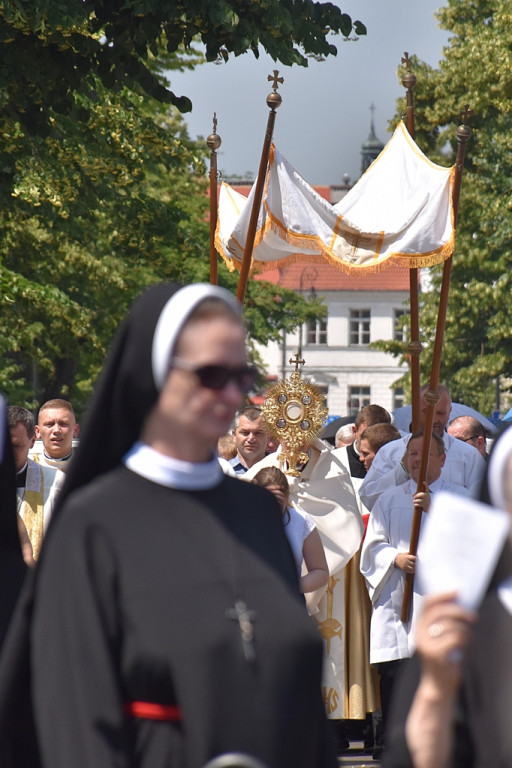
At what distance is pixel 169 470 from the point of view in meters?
2.94

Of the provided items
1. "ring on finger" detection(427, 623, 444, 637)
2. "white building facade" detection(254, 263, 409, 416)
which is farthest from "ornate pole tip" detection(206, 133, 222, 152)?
"white building facade" detection(254, 263, 409, 416)

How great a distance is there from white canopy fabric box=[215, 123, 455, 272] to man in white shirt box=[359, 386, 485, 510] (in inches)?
36.1

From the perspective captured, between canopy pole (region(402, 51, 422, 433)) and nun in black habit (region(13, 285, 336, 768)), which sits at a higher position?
canopy pole (region(402, 51, 422, 433))

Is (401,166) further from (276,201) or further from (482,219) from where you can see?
(482,219)

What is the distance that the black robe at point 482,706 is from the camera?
264 centimetres

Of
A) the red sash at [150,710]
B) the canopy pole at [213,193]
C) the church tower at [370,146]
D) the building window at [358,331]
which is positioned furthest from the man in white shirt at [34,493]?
the church tower at [370,146]

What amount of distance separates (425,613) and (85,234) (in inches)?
525

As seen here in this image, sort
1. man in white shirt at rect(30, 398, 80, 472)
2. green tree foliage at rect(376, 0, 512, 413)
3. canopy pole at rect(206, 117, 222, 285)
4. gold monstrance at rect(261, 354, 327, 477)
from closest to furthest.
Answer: man in white shirt at rect(30, 398, 80, 472)
gold monstrance at rect(261, 354, 327, 477)
canopy pole at rect(206, 117, 222, 285)
green tree foliage at rect(376, 0, 512, 413)

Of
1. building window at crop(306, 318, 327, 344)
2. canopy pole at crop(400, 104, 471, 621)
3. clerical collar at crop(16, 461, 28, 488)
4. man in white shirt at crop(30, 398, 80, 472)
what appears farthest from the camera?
building window at crop(306, 318, 327, 344)

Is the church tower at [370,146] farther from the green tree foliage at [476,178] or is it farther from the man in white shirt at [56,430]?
the man in white shirt at [56,430]

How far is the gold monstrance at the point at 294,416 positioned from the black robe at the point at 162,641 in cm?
574

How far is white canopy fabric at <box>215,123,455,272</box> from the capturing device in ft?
28.5

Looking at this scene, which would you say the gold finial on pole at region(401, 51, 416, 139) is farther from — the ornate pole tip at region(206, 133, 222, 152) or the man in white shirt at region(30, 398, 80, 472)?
the man in white shirt at region(30, 398, 80, 472)

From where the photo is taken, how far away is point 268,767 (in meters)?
2.82
